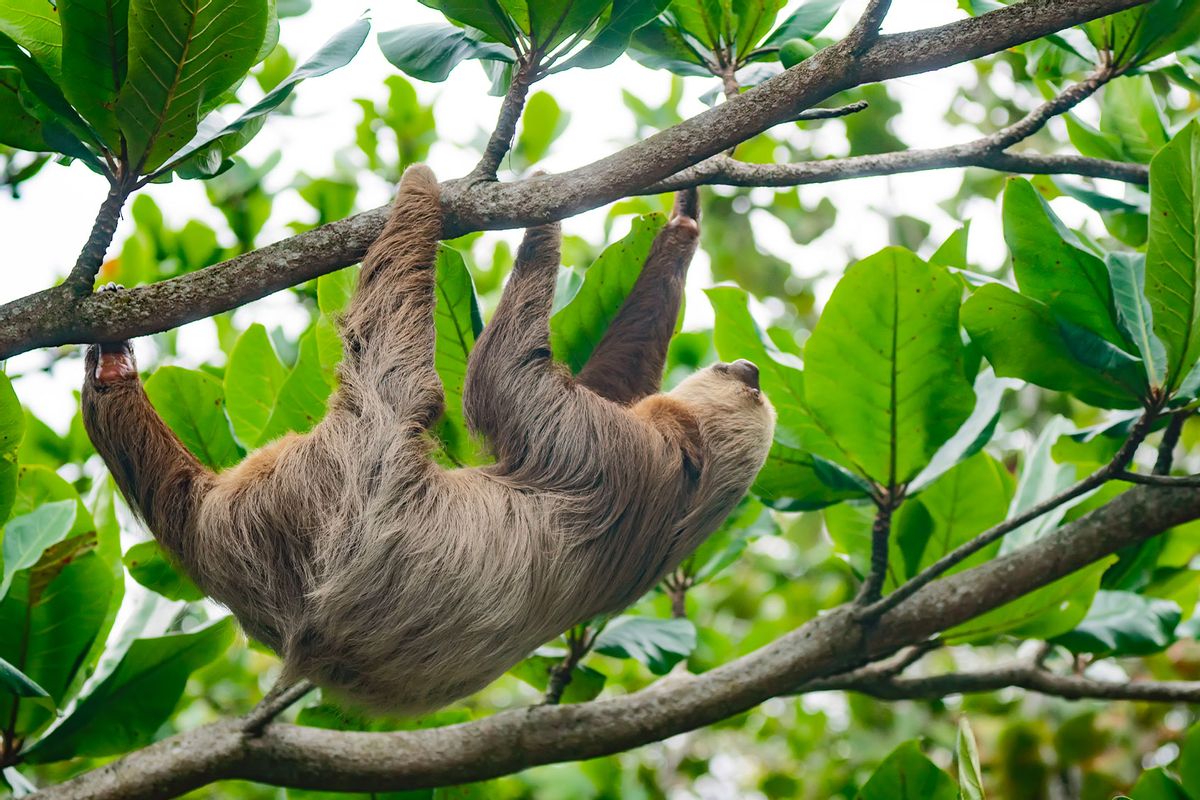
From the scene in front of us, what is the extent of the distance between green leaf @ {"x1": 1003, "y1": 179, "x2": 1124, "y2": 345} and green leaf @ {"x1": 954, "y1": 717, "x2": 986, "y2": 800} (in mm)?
1608

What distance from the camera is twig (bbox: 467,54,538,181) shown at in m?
3.56

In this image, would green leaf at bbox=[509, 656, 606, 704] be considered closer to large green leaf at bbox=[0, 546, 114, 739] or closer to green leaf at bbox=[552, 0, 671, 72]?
large green leaf at bbox=[0, 546, 114, 739]

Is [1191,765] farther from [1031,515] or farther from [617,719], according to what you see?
[617,719]

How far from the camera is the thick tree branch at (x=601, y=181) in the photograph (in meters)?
3.13

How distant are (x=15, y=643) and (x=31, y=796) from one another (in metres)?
0.66

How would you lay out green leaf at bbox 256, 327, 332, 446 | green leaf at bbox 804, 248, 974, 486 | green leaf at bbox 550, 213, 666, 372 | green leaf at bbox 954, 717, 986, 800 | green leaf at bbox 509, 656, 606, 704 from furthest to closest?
green leaf at bbox 550, 213, 666, 372 → green leaf at bbox 509, 656, 606, 704 → green leaf at bbox 256, 327, 332, 446 → green leaf at bbox 804, 248, 974, 486 → green leaf at bbox 954, 717, 986, 800

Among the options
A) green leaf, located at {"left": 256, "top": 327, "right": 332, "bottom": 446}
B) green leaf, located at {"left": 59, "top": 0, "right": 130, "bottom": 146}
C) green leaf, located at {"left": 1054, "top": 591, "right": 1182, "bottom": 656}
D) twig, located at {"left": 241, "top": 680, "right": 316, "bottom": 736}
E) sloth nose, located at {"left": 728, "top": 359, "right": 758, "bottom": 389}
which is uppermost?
green leaf, located at {"left": 59, "top": 0, "right": 130, "bottom": 146}

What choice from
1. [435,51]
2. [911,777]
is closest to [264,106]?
[435,51]

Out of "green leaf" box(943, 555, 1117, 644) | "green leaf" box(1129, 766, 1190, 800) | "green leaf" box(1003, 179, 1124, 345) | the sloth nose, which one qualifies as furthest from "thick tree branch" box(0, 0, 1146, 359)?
"green leaf" box(1129, 766, 1190, 800)

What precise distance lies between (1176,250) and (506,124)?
7.83 feet

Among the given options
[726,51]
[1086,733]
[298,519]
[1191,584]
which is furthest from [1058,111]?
[1086,733]

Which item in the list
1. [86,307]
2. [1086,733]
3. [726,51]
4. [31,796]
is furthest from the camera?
[1086,733]

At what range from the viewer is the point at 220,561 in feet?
13.0

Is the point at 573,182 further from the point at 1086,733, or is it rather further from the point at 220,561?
the point at 1086,733
